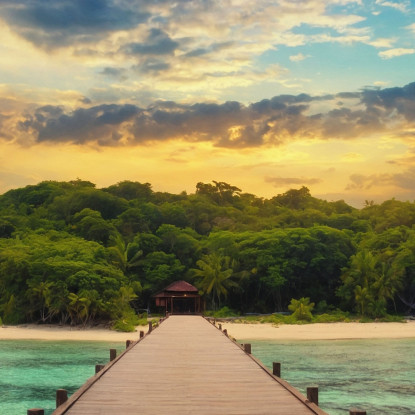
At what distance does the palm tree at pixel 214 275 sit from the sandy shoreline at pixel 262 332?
18.9 ft

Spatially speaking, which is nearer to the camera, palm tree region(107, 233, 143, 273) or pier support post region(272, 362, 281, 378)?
pier support post region(272, 362, 281, 378)

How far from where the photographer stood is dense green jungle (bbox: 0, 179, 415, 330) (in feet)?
98.7

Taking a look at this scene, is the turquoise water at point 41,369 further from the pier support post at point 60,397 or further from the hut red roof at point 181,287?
the hut red roof at point 181,287

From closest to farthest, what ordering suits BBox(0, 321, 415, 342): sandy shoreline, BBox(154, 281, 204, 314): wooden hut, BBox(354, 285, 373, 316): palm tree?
1. BBox(0, 321, 415, 342): sandy shoreline
2. BBox(354, 285, 373, 316): palm tree
3. BBox(154, 281, 204, 314): wooden hut

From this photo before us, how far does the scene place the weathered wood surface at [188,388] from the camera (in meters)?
7.24

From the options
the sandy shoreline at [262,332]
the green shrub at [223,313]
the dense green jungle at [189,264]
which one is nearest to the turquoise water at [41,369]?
the sandy shoreline at [262,332]

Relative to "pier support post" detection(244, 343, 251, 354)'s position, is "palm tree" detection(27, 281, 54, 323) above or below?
above

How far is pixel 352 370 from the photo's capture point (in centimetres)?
1706

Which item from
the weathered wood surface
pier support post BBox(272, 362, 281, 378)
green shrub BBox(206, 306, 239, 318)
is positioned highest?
pier support post BBox(272, 362, 281, 378)

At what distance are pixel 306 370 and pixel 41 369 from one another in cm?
751

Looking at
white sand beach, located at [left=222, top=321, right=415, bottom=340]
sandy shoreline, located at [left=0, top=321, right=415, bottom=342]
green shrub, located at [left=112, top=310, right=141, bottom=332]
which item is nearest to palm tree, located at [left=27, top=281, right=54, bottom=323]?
sandy shoreline, located at [left=0, top=321, right=415, bottom=342]

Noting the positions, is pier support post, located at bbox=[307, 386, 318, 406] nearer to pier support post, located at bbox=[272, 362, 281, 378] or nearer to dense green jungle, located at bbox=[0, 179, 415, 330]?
pier support post, located at bbox=[272, 362, 281, 378]

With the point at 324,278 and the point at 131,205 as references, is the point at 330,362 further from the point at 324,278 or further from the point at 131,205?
the point at 131,205

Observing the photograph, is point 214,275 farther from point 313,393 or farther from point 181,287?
point 313,393
